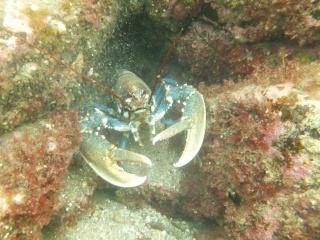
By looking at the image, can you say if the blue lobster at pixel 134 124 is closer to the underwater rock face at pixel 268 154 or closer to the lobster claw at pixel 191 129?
the lobster claw at pixel 191 129

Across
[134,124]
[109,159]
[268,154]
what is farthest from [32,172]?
[268,154]

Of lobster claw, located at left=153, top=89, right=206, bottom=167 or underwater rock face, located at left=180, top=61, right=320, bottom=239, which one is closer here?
underwater rock face, located at left=180, top=61, right=320, bottom=239

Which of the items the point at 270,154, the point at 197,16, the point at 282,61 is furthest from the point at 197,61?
the point at 270,154

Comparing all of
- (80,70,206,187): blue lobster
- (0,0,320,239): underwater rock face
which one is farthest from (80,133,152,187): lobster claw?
(0,0,320,239): underwater rock face

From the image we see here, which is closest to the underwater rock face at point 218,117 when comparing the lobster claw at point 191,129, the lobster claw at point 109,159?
the lobster claw at point 191,129

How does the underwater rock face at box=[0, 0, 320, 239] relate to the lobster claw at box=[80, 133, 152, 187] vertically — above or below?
above

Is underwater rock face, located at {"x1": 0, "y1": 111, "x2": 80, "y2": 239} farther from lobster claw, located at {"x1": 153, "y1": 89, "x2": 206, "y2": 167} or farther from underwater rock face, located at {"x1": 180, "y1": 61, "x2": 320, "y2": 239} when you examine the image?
underwater rock face, located at {"x1": 180, "y1": 61, "x2": 320, "y2": 239}

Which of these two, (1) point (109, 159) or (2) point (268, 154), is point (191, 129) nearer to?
(2) point (268, 154)

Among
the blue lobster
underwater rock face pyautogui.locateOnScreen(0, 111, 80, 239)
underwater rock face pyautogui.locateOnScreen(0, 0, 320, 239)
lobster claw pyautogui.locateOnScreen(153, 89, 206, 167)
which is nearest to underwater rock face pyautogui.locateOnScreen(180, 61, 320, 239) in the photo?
underwater rock face pyautogui.locateOnScreen(0, 0, 320, 239)
